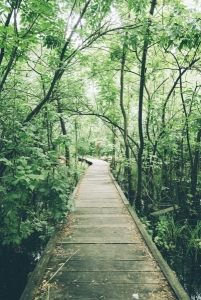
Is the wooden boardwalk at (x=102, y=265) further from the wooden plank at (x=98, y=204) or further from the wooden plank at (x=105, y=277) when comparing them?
the wooden plank at (x=98, y=204)

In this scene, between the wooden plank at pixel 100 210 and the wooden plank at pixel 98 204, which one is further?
the wooden plank at pixel 98 204

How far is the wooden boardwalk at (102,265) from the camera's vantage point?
8.57 ft

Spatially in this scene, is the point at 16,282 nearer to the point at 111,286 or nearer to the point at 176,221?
the point at 111,286

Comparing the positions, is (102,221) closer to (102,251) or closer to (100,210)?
(100,210)

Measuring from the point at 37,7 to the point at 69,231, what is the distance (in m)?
3.63

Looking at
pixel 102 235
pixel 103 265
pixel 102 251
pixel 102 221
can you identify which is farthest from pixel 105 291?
pixel 102 221

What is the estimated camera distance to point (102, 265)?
3.20 meters

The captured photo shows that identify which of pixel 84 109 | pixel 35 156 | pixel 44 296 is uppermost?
pixel 84 109

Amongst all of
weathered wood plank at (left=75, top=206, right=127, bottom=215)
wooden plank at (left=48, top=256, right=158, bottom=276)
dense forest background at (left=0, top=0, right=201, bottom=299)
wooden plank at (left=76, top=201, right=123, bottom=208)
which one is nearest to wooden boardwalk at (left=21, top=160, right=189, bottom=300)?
wooden plank at (left=48, top=256, right=158, bottom=276)

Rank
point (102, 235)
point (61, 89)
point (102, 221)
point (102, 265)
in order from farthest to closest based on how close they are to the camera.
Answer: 1. point (61, 89)
2. point (102, 221)
3. point (102, 235)
4. point (102, 265)

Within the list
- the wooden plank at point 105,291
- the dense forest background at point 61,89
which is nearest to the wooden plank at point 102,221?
the dense forest background at point 61,89

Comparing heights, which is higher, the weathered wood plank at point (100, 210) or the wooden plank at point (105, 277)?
the weathered wood plank at point (100, 210)

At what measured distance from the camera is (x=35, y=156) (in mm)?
3928

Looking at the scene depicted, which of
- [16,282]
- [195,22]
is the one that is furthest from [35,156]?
[195,22]
